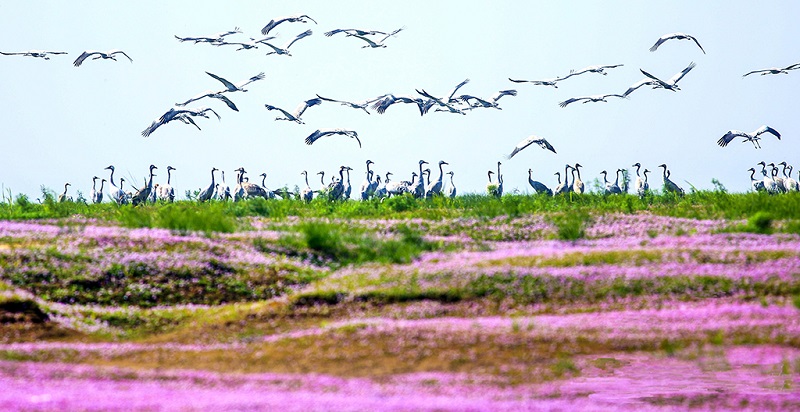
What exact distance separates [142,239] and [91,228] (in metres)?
3.48

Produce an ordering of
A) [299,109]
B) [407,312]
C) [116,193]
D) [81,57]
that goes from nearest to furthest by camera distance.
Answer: [407,312], [81,57], [299,109], [116,193]

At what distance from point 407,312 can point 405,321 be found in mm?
737

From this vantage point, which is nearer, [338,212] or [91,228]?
[91,228]

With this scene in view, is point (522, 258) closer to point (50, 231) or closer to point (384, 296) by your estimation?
point (384, 296)

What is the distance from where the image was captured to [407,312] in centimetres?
1653

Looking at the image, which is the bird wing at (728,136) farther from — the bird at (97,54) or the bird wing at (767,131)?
the bird at (97,54)

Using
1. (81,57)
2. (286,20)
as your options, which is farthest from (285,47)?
(81,57)

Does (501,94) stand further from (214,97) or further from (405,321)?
(405,321)

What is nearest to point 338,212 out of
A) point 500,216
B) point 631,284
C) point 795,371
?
point 500,216

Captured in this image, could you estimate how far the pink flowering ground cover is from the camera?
11773mm

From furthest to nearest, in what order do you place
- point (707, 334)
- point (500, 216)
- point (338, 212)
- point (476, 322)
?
point (338, 212)
point (500, 216)
point (476, 322)
point (707, 334)

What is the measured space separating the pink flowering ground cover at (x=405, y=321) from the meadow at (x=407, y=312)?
0.14ft

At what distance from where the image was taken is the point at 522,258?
19.2 m

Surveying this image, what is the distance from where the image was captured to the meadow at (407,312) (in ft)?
39.1
